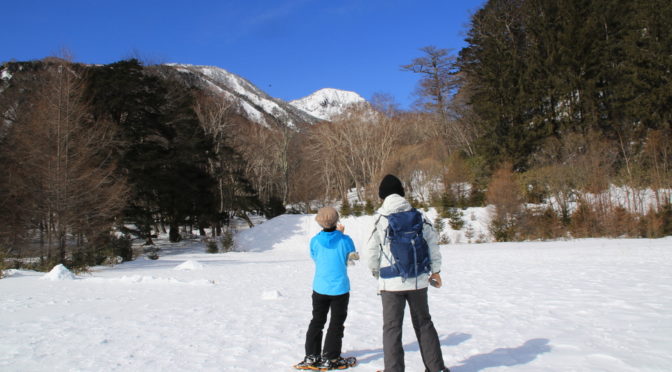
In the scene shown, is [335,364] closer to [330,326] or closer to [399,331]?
[330,326]

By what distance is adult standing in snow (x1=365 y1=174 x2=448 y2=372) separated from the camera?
344cm

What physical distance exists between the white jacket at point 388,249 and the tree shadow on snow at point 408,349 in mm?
1197

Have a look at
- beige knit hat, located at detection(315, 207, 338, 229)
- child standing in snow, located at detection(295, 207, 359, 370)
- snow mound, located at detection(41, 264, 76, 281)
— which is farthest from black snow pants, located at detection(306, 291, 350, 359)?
snow mound, located at detection(41, 264, 76, 281)

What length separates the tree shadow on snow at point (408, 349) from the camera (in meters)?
4.31

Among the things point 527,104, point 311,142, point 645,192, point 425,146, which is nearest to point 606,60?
point 527,104

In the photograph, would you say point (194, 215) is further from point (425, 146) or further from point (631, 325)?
point (631, 325)

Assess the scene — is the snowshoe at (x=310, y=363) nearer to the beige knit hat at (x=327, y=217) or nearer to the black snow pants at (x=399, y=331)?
the black snow pants at (x=399, y=331)

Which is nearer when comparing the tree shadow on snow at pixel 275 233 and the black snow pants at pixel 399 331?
the black snow pants at pixel 399 331

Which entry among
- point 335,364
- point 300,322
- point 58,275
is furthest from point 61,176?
point 335,364

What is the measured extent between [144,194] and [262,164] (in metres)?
26.7

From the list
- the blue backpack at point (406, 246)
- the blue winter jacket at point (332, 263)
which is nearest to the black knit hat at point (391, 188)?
the blue backpack at point (406, 246)

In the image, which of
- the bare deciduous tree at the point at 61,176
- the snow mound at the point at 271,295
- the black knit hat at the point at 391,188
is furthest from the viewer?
the bare deciduous tree at the point at 61,176

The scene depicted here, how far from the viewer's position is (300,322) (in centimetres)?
599

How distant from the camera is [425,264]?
3.46 m
